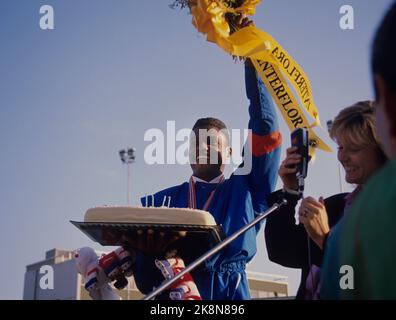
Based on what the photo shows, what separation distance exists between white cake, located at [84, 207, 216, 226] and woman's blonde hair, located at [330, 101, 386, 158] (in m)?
0.63

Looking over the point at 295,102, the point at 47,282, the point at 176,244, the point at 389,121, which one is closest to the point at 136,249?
the point at 176,244

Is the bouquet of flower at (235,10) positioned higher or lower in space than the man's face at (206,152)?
higher

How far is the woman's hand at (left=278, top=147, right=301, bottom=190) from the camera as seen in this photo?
2205 millimetres

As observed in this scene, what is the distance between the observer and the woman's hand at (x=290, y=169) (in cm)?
221

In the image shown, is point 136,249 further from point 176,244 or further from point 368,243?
point 368,243

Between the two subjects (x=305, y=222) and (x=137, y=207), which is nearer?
(x=305, y=222)

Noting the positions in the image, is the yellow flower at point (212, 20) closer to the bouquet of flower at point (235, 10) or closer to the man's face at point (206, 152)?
the bouquet of flower at point (235, 10)

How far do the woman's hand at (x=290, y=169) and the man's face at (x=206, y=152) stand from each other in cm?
82

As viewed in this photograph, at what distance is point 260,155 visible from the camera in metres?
2.87

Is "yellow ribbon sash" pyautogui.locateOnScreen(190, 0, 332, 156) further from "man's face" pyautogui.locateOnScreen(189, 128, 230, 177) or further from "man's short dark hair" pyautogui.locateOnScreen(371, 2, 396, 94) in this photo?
"man's short dark hair" pyautogui.locateOnScreen(371, 2, 396, 94)

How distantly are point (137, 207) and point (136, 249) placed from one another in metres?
0.28

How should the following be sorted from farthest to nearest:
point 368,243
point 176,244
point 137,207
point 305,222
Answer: point 176,244 < point 137,207 < point 305,222 < point 368,243

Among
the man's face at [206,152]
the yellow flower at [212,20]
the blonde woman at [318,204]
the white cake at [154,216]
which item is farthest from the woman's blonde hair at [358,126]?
the man's face at [206,152]

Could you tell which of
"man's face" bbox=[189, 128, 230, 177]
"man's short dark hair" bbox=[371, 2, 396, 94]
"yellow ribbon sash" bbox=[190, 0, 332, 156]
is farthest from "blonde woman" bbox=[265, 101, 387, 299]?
"man's short dark hair" bbox=[371, 2, 396, 94]
